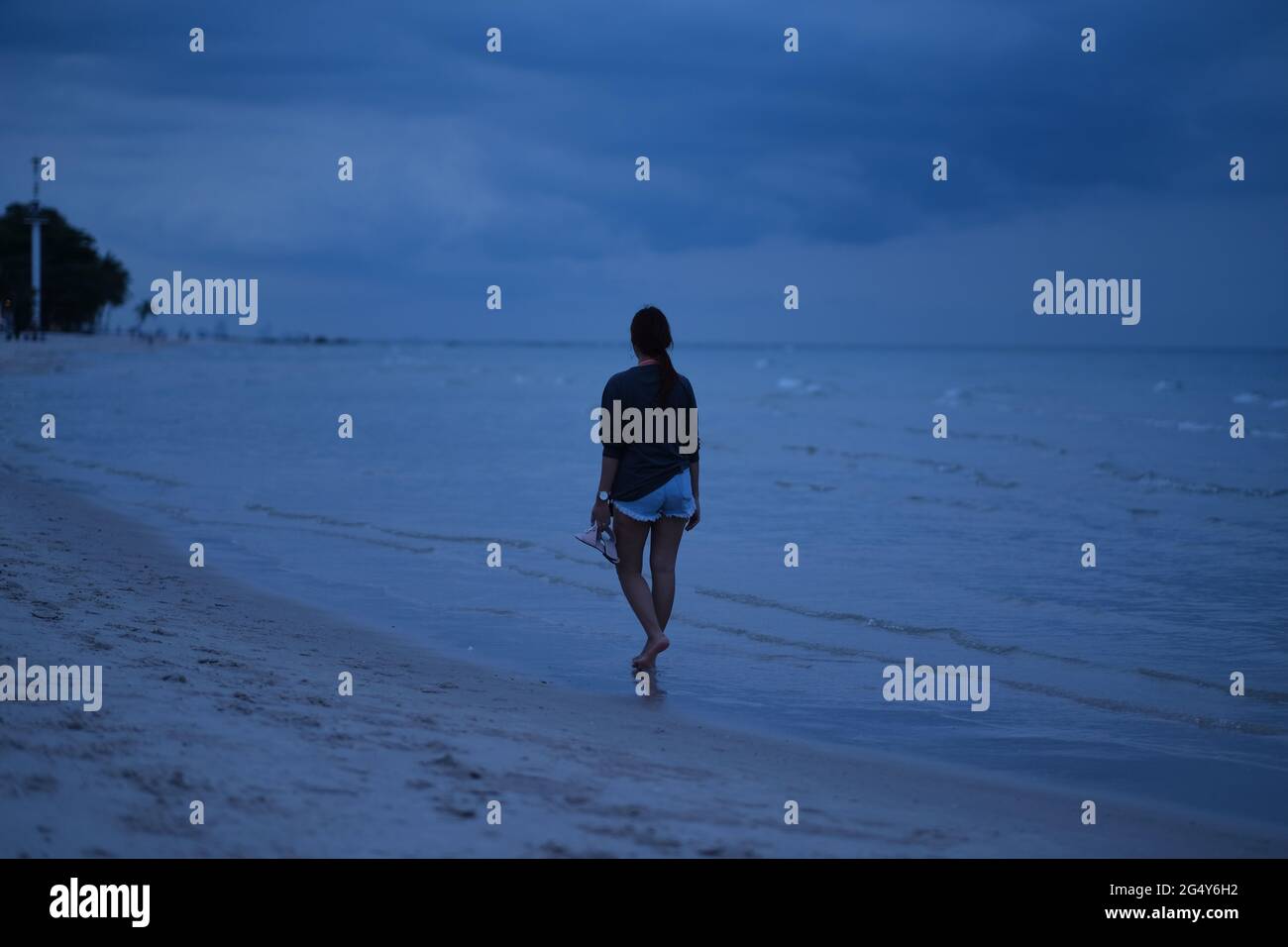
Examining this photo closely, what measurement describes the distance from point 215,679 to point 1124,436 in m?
27.6

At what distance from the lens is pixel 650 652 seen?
21.6 ft

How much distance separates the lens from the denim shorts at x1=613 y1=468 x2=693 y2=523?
6.33 metres

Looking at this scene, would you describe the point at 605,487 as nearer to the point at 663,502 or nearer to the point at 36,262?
the point at 663,502

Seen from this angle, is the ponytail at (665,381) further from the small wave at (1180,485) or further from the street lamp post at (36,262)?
the street lamp post at (36,262)

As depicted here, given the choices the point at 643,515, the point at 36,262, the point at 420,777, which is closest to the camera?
the point at 420,777

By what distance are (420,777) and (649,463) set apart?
8.41ft

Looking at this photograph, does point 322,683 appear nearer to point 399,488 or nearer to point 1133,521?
point 399,488

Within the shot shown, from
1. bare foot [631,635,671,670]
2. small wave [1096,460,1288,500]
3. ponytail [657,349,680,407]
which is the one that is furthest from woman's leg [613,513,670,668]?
small wave [1096,460,1288,500]

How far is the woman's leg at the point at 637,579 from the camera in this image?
21.2ft

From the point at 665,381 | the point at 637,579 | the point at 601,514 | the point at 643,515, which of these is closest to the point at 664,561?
the point at 637,579
